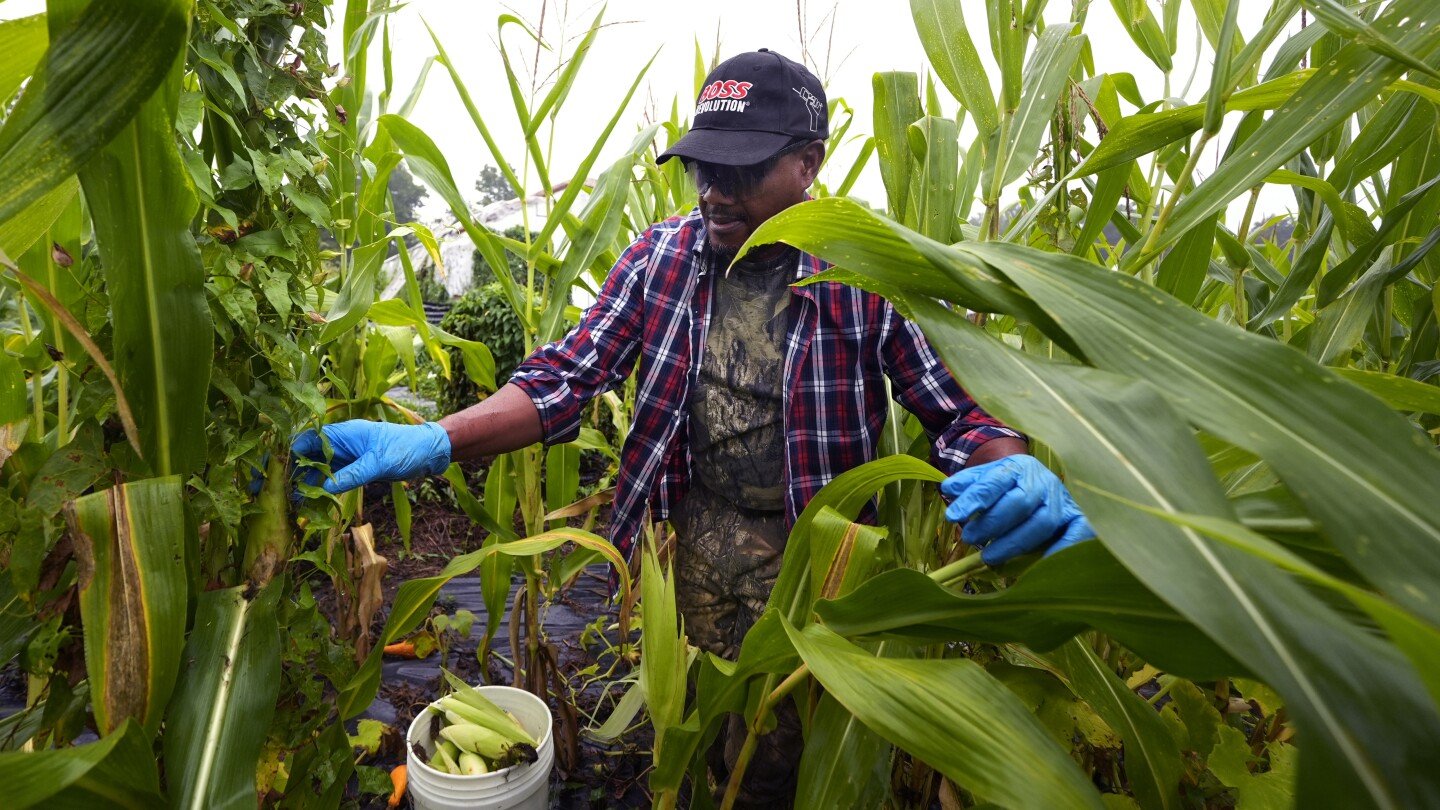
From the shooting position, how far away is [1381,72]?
0.62 metres

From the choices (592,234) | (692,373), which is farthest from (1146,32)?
(592,234)

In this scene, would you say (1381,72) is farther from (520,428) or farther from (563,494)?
(563,494)

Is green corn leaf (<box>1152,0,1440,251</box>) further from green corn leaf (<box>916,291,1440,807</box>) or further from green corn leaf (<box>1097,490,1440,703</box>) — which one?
green corn leaf (<box>1097,490,1440,703</box>)

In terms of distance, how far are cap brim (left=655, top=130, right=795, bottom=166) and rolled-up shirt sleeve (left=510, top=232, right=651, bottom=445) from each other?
285 mm

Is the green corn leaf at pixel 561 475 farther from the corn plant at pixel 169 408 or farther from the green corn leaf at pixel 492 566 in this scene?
the corn plant at pixel 169 408

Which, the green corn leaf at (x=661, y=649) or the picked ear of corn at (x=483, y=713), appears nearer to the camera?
the green corn leaf at (x=661, y=649)

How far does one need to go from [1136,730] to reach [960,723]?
0.36 metres

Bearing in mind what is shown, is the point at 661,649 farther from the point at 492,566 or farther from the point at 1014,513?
the point at 492,566

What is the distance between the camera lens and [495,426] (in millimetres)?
1282

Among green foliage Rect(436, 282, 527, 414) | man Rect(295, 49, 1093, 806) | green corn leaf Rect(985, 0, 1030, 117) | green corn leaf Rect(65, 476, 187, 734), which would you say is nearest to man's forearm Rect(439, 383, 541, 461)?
man Rect(295, 49, 1093, 806)

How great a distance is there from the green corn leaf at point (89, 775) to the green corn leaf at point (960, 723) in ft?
1.67

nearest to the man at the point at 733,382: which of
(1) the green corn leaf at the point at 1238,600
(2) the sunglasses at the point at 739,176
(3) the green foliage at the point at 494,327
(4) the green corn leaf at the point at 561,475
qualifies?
(2) the sunglasses at the point at 739,176

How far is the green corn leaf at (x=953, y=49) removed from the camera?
35.9 inches

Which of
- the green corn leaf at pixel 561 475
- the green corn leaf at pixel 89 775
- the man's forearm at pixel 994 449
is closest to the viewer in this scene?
the green corn leaf at pixel 89 775
